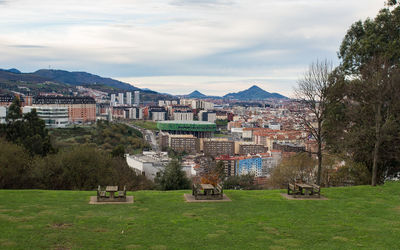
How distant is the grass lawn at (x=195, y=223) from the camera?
7.81m

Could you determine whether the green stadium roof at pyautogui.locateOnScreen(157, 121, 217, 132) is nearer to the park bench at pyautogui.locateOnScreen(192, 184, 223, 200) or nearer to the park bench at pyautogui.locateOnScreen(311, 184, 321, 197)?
the park bench at pyautogui.locateOnScreen(311, 184, 321, 197)

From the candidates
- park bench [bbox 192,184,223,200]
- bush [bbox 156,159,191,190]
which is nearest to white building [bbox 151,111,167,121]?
bush [bbox 156,159,191,190]

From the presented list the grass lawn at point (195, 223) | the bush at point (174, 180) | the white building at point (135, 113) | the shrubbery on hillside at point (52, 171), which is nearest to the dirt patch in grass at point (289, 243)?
the grass lawn at point (195, 223)

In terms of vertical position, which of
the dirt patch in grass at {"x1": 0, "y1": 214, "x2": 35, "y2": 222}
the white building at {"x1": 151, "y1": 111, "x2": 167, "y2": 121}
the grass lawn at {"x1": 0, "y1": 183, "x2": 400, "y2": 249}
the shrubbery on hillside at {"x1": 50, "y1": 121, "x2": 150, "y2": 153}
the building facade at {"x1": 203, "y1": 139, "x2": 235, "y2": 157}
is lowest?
the building facade at {"x1": 203, "y1": 139, "x2": 235, "y2": 157}

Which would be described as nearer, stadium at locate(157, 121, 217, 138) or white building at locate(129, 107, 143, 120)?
stadium at locate(157, 121, 217, 138)

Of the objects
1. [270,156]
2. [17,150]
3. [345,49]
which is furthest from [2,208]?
[270,156]

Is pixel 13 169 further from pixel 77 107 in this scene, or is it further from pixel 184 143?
pixel 77 107

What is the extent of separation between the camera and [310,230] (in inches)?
352

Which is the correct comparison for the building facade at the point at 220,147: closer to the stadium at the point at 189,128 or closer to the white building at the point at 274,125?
the stadium at the point at 189,128

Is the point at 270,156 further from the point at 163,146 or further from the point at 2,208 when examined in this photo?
the point at 2,208

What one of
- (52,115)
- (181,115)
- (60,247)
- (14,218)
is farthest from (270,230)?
(181,115)

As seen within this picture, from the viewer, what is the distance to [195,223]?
940 centimetres

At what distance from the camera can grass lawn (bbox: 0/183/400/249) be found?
7.81m

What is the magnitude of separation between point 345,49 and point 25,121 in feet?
86.7
